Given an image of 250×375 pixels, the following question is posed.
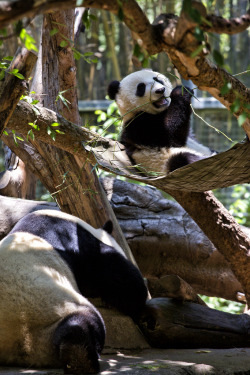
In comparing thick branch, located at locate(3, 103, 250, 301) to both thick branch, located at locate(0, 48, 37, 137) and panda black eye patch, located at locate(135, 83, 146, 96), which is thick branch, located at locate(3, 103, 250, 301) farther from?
panda black eye patch, located at locate(135, 83, 146, 96)

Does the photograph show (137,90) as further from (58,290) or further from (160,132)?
(58,290)

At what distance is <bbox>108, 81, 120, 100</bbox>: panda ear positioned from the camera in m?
4.44

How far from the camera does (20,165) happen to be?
4348 millimetres

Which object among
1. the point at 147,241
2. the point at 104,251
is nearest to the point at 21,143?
the point at 104,251

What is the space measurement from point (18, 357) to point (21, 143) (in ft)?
5.95

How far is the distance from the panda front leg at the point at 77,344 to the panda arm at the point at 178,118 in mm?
1827

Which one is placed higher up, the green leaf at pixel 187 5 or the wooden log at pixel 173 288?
the green leaf at pixel 187 5

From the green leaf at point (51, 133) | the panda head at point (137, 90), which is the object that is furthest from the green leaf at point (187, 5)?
the panda head at point (137, 90)

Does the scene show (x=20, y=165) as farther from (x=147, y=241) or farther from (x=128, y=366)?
(x=128, y=366)

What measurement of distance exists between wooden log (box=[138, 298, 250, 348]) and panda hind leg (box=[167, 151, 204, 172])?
37.6 inches

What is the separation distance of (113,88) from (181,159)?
1.37 m

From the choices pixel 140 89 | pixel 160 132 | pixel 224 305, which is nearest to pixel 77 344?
pixel 160 132

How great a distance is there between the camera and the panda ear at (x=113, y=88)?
4.44 meters

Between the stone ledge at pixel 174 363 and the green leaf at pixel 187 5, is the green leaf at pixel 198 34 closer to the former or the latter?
the green leaf at pixel 187 5
